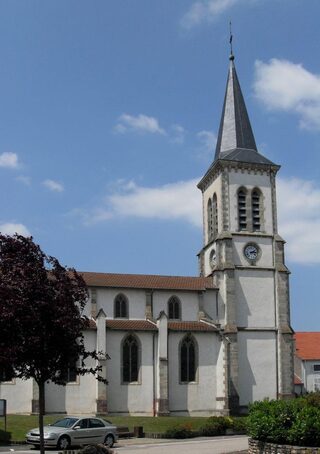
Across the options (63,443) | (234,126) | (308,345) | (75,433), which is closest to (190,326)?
(234,126)

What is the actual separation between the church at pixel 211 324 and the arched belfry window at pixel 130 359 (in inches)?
2.8

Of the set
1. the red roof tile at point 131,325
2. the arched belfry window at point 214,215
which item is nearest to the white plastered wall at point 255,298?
the arched belfry window at point 214,215

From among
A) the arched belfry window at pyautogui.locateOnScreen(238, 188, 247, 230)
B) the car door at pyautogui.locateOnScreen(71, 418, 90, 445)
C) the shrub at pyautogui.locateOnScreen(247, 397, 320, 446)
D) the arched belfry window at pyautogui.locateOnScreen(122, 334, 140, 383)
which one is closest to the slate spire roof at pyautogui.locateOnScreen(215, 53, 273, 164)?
the arched belfry window at pyautogui.locateOnScreen(238, 188, 247, 230)

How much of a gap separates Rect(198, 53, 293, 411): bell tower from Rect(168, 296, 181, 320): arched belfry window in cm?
327

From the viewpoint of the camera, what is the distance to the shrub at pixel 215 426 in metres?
33.3

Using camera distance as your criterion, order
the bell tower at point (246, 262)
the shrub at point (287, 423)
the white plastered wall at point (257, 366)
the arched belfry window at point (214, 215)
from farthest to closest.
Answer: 1. the arched belfry window at point (214, 215)
2. the bell tower at point (246, 262)
3. the white plastered wall at point (257, 366)
4. the shrub at point (287, 423)

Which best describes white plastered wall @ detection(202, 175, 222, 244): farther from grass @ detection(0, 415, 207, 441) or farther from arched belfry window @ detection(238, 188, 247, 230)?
grass @ detection(0, 415, 207, 441)

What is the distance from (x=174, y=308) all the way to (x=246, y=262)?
22.4 ft

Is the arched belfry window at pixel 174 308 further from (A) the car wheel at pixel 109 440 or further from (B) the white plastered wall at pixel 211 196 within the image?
(A) the car wheel at pixel 109 440

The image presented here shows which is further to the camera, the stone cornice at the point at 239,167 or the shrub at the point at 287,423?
the stone cornice at the point at 239,167

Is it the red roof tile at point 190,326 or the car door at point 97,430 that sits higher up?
the red roof tile at point 190,326

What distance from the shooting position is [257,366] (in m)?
47.2

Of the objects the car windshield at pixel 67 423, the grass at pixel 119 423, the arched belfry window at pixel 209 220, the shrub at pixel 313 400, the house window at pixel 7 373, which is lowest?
the grass at pixel 119 423

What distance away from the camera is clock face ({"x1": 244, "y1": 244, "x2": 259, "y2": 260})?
A: 49.7 metres
